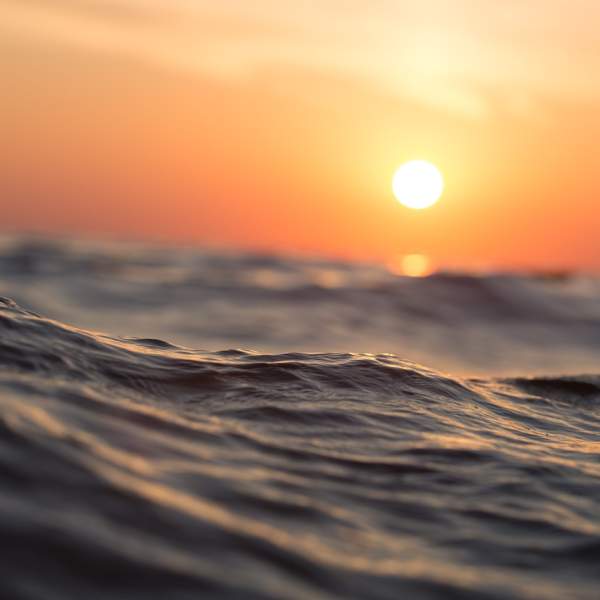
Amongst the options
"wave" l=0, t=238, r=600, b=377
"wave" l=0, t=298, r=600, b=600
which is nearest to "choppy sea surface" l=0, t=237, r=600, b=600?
"wave" l=0, t=298, r=600, b=600

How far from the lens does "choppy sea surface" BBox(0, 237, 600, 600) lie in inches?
92.5

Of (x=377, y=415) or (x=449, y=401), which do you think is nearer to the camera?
(x=377, y=415)

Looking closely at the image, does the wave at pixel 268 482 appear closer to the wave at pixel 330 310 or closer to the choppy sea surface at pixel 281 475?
the choppy sea surface at pixel 281 475

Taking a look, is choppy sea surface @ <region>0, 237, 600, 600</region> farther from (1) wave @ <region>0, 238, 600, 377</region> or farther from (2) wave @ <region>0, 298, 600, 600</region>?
(1) wave @ <region>0, 238, 600, 377</region>

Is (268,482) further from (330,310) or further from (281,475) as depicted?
(330,310)

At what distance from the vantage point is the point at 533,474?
3.74 meters

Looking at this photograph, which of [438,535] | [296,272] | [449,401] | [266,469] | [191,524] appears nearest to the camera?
[191,524]

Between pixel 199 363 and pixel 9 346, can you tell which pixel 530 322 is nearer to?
pixel 199 363

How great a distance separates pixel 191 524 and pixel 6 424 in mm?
980

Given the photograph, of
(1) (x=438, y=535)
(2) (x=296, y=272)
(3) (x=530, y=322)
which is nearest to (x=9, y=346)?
(1) (x=438, y=535)

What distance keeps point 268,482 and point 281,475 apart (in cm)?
12

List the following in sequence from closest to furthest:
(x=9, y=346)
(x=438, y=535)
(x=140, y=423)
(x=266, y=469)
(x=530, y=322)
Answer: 1. (x=438, y=535)
2. (x=266, y=469)
3. (x=140, y=423)
4. (x=9, y=346)
5. (x=530, y=322)

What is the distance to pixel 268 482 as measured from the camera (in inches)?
122

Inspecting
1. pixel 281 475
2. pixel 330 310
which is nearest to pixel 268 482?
pixel 281 475
